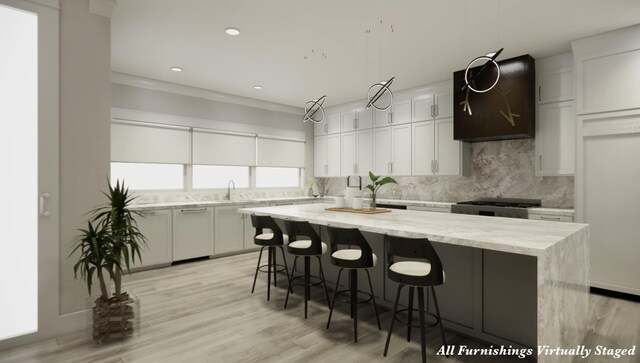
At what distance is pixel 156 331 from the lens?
2818 mm

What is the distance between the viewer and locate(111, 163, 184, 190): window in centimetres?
505

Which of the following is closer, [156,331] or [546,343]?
[546,343]


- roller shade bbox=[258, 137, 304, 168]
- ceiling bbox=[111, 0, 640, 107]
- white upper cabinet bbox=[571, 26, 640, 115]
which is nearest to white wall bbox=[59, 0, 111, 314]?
ceiling bbox=[111, 0, 640, 107]

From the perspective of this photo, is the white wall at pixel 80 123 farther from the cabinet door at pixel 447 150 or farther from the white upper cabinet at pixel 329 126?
the white upper cabinet at pixel 329 126

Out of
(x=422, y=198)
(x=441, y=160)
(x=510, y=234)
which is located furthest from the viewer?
(x=422, y=198)

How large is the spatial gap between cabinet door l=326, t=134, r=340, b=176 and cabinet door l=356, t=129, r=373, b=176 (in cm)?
55

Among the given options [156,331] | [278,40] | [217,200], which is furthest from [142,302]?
[278,40]

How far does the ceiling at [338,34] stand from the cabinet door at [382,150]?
1.26m

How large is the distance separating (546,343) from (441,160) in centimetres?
384

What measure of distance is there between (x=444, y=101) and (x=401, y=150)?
1092mm

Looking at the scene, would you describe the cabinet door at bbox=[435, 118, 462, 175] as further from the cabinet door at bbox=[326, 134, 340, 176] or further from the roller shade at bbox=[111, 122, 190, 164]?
the roller shade at bbox=[111, 122, 190, 164]

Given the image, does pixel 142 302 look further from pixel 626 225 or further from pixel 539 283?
pixel 626 225

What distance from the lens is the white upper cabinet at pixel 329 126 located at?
7.07 metres

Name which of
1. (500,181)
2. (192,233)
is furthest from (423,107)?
(192,233)
